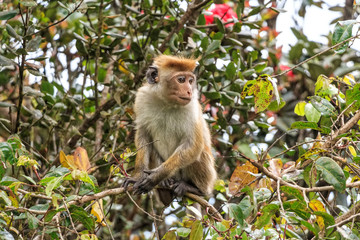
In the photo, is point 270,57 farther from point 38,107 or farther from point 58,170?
point 58,170

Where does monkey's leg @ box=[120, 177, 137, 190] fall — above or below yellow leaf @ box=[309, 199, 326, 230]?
below

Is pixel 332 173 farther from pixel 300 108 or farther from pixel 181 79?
pixel 181 79

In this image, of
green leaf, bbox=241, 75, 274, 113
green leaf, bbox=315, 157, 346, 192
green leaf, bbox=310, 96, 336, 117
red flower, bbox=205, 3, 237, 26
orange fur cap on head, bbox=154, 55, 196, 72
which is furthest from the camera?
red flower, bbox=205, 3, 237, 26

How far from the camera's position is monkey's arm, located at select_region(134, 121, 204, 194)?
5449 mm

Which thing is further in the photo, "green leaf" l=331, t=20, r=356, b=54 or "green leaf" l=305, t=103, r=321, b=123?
"green leaf" l=305, t=103, r=321, b=123

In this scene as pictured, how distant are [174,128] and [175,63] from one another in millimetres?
773

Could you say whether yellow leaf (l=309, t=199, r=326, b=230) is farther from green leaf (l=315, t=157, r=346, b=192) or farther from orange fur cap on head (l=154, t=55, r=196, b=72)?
orange fur cap on head (l=154, t=55, r=196, b=72)

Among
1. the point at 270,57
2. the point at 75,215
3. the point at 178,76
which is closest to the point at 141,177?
the point at 178,76

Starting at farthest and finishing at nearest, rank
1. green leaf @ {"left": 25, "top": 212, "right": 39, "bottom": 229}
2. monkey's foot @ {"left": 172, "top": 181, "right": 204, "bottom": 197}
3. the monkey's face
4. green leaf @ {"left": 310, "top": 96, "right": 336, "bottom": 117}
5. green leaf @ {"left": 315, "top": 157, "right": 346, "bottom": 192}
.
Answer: the monkey's face → monkey's foot @ {"left": 172, "top": 181, "right": 204, "bottom": 197} → green leaf @ {"left": 310, "top": 96, "right": 336, "bottom": 117} → green leaf @ {"left": 25, "top": 212, "right": 39, "bottom": 229} → green leaf @ {"left": 315, "top": 157, "right": 346, "bottom": 192}

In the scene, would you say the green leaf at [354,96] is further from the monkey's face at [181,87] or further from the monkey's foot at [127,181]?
the monkey's foot at [127,181]

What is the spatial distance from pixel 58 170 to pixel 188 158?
1.92 meters

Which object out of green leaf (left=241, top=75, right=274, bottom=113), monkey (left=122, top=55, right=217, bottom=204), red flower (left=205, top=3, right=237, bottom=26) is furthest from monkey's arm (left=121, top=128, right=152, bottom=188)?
green leaf (left=241, top=75, right=274, bottom=113)

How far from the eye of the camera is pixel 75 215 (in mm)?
4055

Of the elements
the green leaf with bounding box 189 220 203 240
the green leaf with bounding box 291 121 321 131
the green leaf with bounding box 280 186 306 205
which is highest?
the green leaf with bounding box 291 121 321 131
